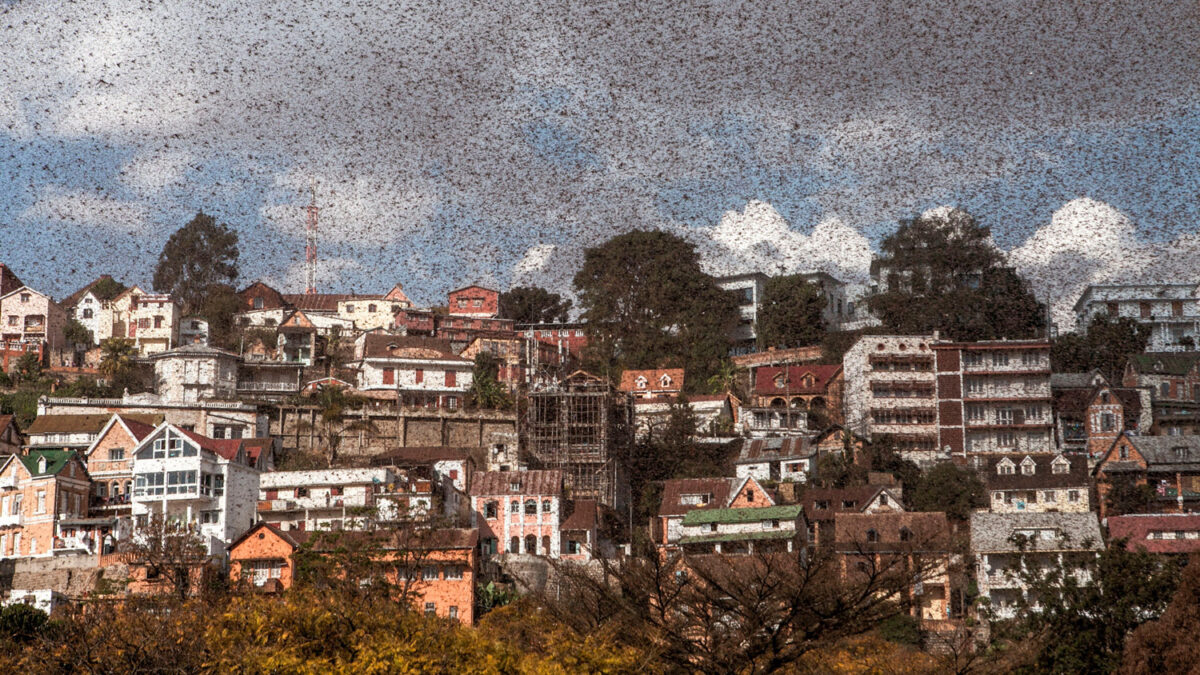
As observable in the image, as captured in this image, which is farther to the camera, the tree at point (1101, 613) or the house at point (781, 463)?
the house at point (781, 463)

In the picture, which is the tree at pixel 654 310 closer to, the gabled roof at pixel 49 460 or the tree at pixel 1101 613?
the gabled roof at pixel 49 460

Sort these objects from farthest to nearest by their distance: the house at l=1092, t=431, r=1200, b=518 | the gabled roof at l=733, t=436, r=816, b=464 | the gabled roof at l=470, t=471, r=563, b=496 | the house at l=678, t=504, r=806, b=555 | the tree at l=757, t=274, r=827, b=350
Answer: the tree at l=757, t=274, r=827, b=350 < the gabled roof at l=733, t=436, r=816, b=464 < the house at l=1092, t=431, r=1200, b=518 < the gabled roof at l=470, t=471, r=563, b=496 < the house at l=678, t=504, r=806, b=555

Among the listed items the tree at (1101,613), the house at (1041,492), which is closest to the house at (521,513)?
the house at (1041,492)

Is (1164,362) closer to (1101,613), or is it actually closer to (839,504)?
(839,504)

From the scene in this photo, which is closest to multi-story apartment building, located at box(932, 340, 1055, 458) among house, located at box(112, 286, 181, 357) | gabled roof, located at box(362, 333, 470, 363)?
gabled roof, located at box(362, 333, 470, 363)

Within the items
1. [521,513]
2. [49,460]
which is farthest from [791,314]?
[49,460]

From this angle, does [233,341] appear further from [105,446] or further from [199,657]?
[199,657]

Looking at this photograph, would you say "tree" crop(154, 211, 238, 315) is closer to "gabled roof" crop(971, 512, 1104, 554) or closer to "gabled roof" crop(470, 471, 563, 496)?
"gabled roof" crop(470, 471, 563, 496)
